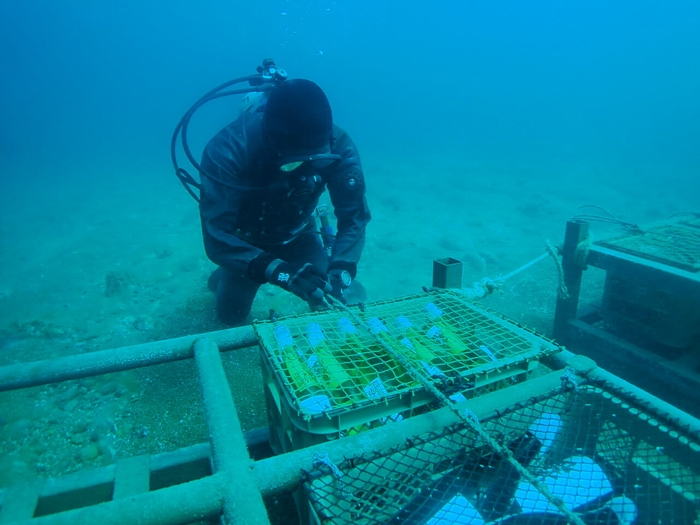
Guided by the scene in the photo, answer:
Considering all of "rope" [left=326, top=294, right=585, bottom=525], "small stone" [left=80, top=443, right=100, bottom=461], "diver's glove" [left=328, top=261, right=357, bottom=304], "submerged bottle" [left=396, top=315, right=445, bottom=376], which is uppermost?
"rope" [left=326, top=294, right=585, bottom=525]

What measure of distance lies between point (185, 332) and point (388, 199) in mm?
10692

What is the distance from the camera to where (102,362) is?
2.07 m

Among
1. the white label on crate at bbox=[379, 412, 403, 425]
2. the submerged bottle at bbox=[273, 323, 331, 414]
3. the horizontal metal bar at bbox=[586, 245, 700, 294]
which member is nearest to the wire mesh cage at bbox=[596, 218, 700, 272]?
the horizontal metal bar at bbox=[586, 245, 700, 294]

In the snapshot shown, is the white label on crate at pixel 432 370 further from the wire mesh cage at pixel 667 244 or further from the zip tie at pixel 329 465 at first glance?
the wire mesh cage at pixel 667 244

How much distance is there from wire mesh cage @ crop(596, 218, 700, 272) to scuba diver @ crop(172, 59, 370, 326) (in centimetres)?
257

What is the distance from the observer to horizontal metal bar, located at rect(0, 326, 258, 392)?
2047mm

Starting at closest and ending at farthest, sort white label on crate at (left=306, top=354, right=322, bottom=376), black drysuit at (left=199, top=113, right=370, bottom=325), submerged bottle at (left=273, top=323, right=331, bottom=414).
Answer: submerged bottle at (left=273, top=323, right=331, bottom=414) → white label on crate at (left=306, top=354, right=322, bottom=376) → black drysuit at (left=199, top=113, right=370, bottom=325)

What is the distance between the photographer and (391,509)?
1342mm

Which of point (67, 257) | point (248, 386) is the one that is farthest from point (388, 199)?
point (248, 386)

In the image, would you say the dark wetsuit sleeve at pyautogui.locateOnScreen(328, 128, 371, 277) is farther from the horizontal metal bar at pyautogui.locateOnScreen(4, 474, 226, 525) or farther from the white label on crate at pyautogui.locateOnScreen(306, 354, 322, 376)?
the horizontal metal bar at pyautogui.locateOnScreen(4, 474, 226, 525)

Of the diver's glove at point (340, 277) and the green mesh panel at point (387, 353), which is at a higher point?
the green mesh panel at point (387, 353)

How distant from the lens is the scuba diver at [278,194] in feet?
10.1

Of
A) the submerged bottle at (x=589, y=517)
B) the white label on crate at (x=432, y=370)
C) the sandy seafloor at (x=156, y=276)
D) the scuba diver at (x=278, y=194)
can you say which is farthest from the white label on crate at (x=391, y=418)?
the sandy seafloor at (x=156, y=276)

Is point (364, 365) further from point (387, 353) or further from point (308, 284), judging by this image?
point (308, 284)
